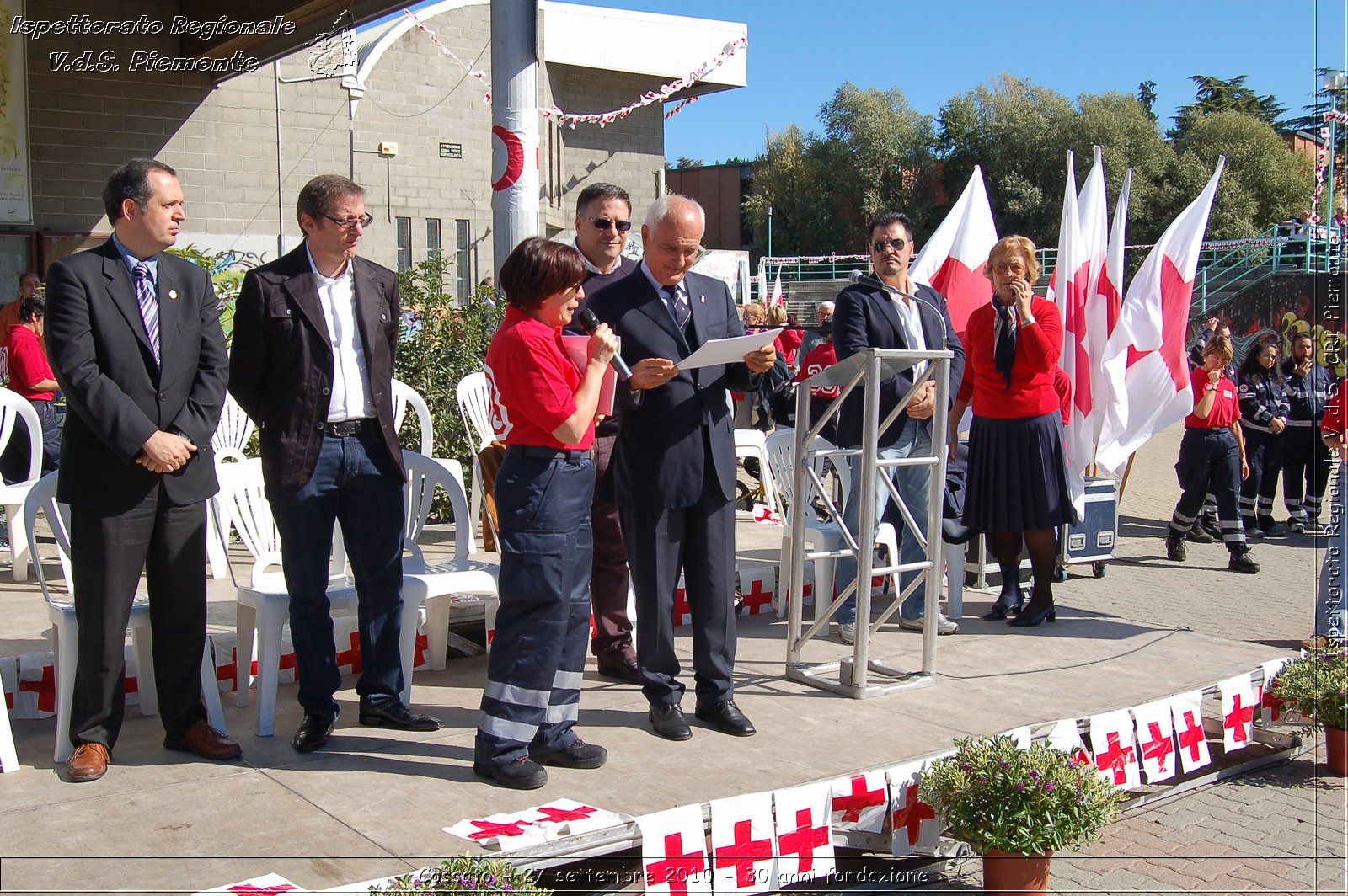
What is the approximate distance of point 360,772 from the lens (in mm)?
3951

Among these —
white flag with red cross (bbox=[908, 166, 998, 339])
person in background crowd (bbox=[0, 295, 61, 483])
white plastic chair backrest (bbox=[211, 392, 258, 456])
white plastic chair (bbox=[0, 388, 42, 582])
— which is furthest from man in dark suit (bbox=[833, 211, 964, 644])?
person in background crowd (bbox=[0, 295, 61, 483])

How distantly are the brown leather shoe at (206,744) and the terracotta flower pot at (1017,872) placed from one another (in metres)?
2.48

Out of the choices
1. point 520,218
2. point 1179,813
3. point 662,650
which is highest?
point 520,218

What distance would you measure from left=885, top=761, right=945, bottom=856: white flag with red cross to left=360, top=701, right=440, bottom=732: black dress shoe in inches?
67.6

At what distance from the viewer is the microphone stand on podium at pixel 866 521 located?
477 cm

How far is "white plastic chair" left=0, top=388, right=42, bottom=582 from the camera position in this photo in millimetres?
6258

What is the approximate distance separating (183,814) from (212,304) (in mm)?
1776

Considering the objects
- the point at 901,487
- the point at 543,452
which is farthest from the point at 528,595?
the point at 901,487

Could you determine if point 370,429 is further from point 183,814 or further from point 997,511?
point 997,511

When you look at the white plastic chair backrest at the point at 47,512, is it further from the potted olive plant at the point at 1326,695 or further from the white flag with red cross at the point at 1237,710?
the potted olive plant at the point at 1326,695

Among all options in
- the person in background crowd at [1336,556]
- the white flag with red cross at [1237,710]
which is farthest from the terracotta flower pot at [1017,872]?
the person in background crowd at [1336,556]

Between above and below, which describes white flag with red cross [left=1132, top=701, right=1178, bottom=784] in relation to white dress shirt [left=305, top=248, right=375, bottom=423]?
below

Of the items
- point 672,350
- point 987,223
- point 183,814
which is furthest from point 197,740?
point 987,223

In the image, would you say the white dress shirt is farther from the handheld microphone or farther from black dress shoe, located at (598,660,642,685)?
black dress shoe, located at (598,660,642,685)
